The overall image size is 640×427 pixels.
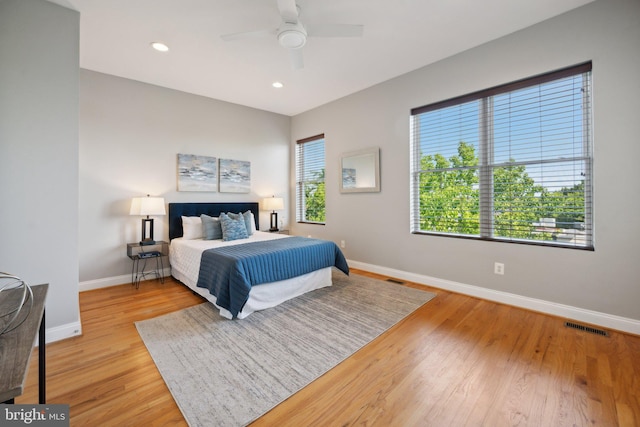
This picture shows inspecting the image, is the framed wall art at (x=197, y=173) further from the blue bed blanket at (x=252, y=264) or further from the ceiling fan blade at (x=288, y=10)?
the ceiling fan blade at (x=288, y=10)

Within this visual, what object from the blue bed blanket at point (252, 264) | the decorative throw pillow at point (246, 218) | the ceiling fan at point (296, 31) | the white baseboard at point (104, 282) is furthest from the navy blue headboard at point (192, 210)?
the ceiling fan at point (296, 31)

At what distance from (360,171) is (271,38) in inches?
86.7

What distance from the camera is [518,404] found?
5.11ft

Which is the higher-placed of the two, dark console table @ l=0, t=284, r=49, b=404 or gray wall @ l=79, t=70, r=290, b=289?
gray wall @ l=79, t=70, r=290, b=289

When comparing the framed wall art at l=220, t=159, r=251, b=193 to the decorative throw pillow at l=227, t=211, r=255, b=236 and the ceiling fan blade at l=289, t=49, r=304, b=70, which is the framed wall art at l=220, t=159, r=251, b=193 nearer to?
the decorative throw pillow at l=227, t=211, r=255, b=236

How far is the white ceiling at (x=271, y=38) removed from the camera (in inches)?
96.4

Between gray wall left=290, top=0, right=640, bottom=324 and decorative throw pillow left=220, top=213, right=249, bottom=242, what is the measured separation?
1817mm

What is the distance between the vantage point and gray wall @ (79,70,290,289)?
11.5 feet

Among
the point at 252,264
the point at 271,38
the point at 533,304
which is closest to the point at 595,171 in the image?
the point at 533,304

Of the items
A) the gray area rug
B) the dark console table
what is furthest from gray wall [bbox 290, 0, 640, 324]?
the dark console table

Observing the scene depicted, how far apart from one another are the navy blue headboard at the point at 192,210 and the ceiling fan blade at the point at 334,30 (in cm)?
303

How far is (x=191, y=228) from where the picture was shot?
3975mm

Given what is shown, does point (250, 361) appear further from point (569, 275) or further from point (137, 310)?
point (569, 275)

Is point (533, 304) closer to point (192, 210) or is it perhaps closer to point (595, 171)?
point (595, 171)
